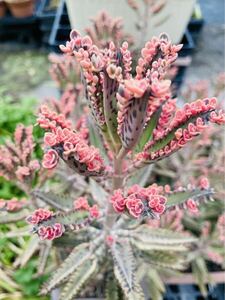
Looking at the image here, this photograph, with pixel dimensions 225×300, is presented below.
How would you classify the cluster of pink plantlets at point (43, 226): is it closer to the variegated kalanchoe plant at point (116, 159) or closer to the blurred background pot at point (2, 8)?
the variegated kalanchoe plant at point (116, 159)

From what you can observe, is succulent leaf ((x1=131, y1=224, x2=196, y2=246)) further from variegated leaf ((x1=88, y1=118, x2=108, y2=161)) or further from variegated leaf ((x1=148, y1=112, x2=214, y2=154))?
variegated leaf ((x1=148, y1=112, x2=214, y2=154))

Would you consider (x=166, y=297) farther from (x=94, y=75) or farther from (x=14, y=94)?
(x=14, y=94)

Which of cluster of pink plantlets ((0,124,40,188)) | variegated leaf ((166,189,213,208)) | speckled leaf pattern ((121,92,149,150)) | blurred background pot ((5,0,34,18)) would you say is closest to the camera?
speckled leaf pattern ((121,92,149,150))

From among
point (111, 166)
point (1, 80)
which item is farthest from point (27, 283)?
point (1, 80)

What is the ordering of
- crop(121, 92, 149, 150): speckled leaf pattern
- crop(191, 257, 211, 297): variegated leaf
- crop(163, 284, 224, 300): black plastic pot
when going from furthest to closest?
1. crop(163, 284, 224, 300): black plastic pot
2. crop(191, 257, 211, 297): variegated leaf
3. crop(121, 92, 149, 150): speckled leaf pattern

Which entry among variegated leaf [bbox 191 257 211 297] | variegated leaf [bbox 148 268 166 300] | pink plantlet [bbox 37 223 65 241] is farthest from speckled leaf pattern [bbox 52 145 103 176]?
variegated leaf [bbox 191 257 211 297]

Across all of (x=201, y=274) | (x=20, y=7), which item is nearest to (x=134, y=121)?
(x=201, y=274)

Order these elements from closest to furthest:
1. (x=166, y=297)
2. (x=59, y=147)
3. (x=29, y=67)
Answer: (x=59, y=147) < (x=166, y=297) < (x=29, y=67)
